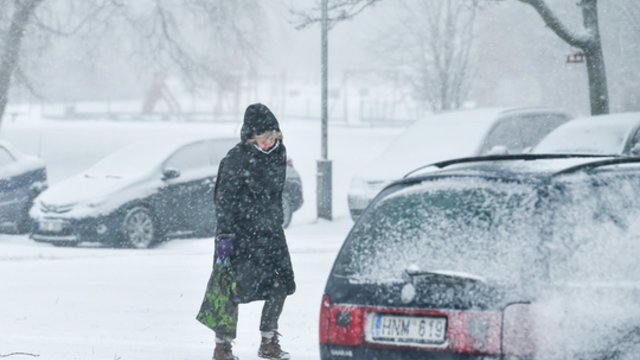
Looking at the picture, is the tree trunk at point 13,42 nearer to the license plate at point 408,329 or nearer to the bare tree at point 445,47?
the bare tree at point 445,47

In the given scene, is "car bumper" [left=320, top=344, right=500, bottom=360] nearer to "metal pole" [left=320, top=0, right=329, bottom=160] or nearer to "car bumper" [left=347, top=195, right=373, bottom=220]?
"car bumper" [left=347, top=195, right=373, bottom=220]

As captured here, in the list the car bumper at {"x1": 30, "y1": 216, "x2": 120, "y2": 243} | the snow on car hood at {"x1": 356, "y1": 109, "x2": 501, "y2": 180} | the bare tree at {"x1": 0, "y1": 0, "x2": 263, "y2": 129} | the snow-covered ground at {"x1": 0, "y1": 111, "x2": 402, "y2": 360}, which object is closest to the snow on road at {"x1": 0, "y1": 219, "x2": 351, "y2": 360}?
the snow-covered ground at {"x1": 0, "y1": 111, "x2": 402, "y2": 360}

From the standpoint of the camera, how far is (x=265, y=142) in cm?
777

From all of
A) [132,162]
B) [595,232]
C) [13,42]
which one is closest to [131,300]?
[132,162]

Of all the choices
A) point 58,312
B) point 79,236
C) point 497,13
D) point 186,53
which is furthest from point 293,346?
point 497,13

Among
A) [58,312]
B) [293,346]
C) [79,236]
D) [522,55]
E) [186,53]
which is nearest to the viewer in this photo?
[293,346]

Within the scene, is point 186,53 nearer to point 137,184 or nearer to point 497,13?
point 137,184

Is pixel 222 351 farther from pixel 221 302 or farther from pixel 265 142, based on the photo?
pixel 265 142

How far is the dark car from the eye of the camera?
4859mm

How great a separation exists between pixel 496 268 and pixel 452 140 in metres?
12.8

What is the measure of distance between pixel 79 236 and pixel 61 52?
22135mm

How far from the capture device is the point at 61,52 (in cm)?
3662

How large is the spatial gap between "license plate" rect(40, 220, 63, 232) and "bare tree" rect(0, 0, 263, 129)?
36.0 ft

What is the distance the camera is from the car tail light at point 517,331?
479cm
